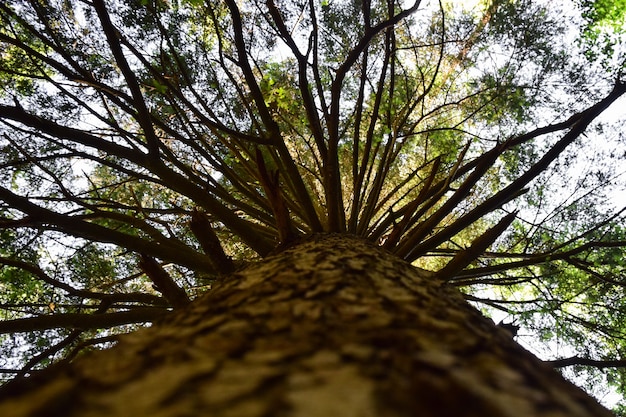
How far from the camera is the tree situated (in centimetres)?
211

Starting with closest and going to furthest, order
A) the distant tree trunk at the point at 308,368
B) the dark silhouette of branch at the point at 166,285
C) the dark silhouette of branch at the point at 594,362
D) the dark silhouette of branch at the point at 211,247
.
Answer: the distant tree trunk at the point at 308,368 < the dark silhouette of branch at the point at 166,285 < the dark silhouette of branch at the point at 211,247 < the dark silhouette of branch at the point at 594,362

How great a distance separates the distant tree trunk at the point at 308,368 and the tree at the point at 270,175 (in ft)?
0.04

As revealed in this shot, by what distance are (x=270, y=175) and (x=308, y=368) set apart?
5.03m

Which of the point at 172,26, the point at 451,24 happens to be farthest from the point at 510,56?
the point at 172,26

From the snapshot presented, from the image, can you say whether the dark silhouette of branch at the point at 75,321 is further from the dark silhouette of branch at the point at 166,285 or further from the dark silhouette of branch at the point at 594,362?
the dark silhouette of branch at the point at 594,362

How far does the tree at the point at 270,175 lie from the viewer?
6.92ft

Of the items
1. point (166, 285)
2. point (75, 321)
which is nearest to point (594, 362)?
point (166, 285)

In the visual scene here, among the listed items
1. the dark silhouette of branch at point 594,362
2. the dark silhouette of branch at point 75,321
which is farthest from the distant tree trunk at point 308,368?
the dark silhouette of branch at point 594,362

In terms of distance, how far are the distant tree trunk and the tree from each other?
1 cm

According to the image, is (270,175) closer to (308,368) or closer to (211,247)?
(211,247)

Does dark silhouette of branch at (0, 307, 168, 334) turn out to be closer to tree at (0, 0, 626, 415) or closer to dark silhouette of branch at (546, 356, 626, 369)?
tree at (0, 0, 626, 415)

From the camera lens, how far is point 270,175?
Result: 18.7 ft

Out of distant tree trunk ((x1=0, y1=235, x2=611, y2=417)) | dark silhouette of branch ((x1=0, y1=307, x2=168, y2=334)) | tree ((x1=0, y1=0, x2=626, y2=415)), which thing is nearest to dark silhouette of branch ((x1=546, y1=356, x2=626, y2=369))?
tree ((x1=0, y1=0, x2=626, y2=415))

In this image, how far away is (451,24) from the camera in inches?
293
